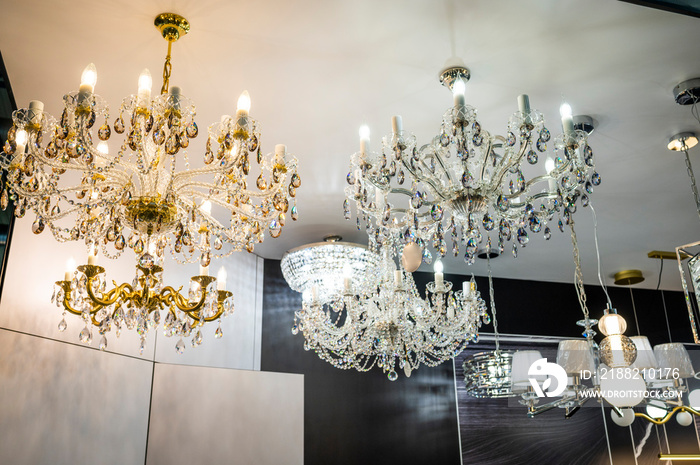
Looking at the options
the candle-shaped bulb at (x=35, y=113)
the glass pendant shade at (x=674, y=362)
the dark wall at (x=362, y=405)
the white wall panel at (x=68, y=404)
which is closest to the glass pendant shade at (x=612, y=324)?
the glass pendant shade at (x=674, y=362)

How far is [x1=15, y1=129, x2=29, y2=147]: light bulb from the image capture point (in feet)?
6.18

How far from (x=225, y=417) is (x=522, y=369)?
5.89 feet

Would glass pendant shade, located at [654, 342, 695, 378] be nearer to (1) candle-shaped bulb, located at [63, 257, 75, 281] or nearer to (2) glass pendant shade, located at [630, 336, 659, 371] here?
(2) glass pendant shade, located at [630, 336, 659, 371]

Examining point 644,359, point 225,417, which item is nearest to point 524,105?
point 644,359

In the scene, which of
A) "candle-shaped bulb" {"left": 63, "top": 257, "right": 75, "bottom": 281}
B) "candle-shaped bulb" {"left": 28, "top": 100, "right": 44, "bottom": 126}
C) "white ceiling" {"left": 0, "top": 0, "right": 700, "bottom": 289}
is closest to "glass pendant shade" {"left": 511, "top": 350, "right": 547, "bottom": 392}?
"white ceiling" {"left": 0, "top": 0, "right": 700, "bottom": 289}

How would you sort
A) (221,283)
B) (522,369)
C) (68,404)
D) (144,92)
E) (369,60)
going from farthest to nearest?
(522,369) → (68,404) → (369,60) → (221,283) → (144,92)

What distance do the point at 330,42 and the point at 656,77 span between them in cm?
142

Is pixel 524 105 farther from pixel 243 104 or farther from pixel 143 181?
pixel 143 181

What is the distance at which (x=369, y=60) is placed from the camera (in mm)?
2436

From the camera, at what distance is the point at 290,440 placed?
12.5ft

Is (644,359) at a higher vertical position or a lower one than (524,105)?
lower
